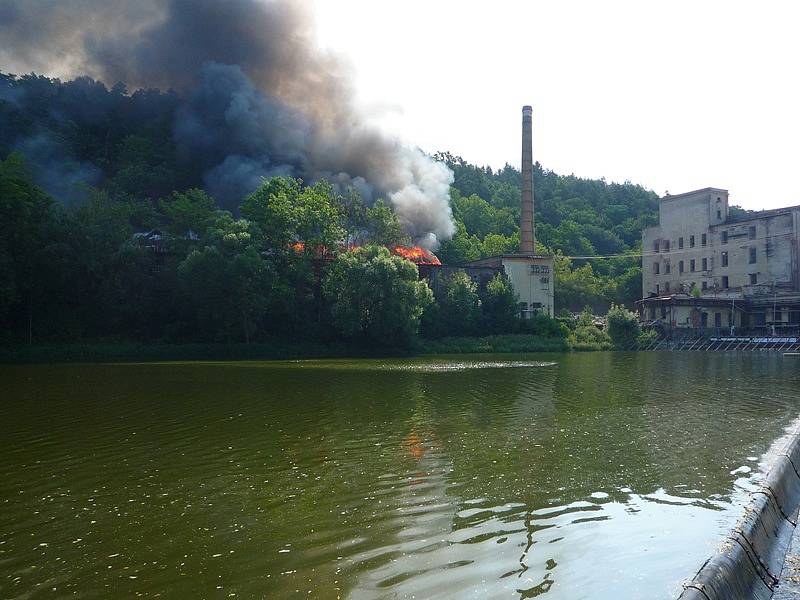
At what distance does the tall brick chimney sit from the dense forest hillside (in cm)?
1188

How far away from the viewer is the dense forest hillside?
49.3m

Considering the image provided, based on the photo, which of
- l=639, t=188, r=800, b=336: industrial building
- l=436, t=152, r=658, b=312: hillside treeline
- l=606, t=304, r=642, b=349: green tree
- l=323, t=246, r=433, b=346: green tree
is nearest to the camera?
l=323, t=246, r=433, b=346: green tree

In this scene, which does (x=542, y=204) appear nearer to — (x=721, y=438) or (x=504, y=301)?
(x=504, y=301)

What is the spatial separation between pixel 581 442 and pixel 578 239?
348 ft

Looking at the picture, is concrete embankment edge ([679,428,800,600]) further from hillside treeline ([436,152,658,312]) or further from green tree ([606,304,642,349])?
hillside treeline ([436,152,658,312])

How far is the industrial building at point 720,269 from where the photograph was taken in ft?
228

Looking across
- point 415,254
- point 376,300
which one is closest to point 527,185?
point 415,254

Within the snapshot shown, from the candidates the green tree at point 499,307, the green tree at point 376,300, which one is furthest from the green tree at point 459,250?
the green tree at point 376,300

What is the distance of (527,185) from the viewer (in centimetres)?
7469

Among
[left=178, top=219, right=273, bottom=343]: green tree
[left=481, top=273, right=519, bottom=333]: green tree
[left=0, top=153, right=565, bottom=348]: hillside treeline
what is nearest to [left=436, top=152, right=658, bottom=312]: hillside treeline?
[left=481, top=273, right=519, bottom=333]: green tree

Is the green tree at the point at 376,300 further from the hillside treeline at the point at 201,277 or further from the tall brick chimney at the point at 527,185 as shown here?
the tall brick chimney at the point at 527,185

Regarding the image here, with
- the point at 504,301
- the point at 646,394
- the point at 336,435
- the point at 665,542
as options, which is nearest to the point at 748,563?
the point at 665,542

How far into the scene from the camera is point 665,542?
22.5 feet

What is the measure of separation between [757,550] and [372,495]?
460 cm
